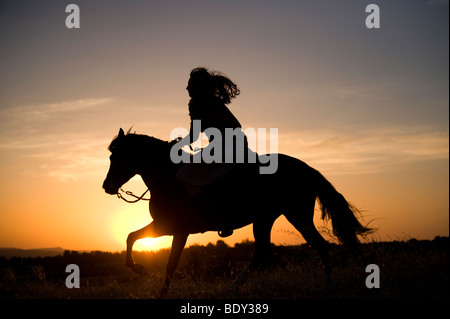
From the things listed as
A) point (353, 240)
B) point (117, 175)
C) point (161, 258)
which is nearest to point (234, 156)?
point (117, 175)

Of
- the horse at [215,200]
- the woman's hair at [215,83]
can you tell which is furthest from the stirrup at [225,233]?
the woman's hair at [215,83]

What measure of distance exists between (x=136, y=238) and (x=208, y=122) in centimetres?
251

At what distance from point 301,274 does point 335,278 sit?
974 mm

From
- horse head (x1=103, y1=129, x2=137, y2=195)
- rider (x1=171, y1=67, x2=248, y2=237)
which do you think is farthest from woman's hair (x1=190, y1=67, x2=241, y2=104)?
horse head (x1=103, y1=129, x2=137, y2=195)

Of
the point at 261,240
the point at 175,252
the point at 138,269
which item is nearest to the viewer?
the point at 138,269

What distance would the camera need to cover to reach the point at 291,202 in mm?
8562

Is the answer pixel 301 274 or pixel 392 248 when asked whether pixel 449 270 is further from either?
pixel 301 274

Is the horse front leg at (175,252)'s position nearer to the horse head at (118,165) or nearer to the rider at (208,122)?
the rider at (208,122)

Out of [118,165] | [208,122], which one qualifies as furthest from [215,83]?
[118,165]

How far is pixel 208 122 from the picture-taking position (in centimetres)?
808

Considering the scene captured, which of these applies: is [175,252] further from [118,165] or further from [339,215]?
[339,215]

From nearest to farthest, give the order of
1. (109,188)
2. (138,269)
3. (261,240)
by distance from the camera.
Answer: (138,269), (109,188), (261,240)

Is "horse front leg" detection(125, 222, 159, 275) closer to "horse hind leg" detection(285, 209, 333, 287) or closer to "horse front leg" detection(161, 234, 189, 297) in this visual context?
"horse front leg" detection(161, 234, 189, 297)
